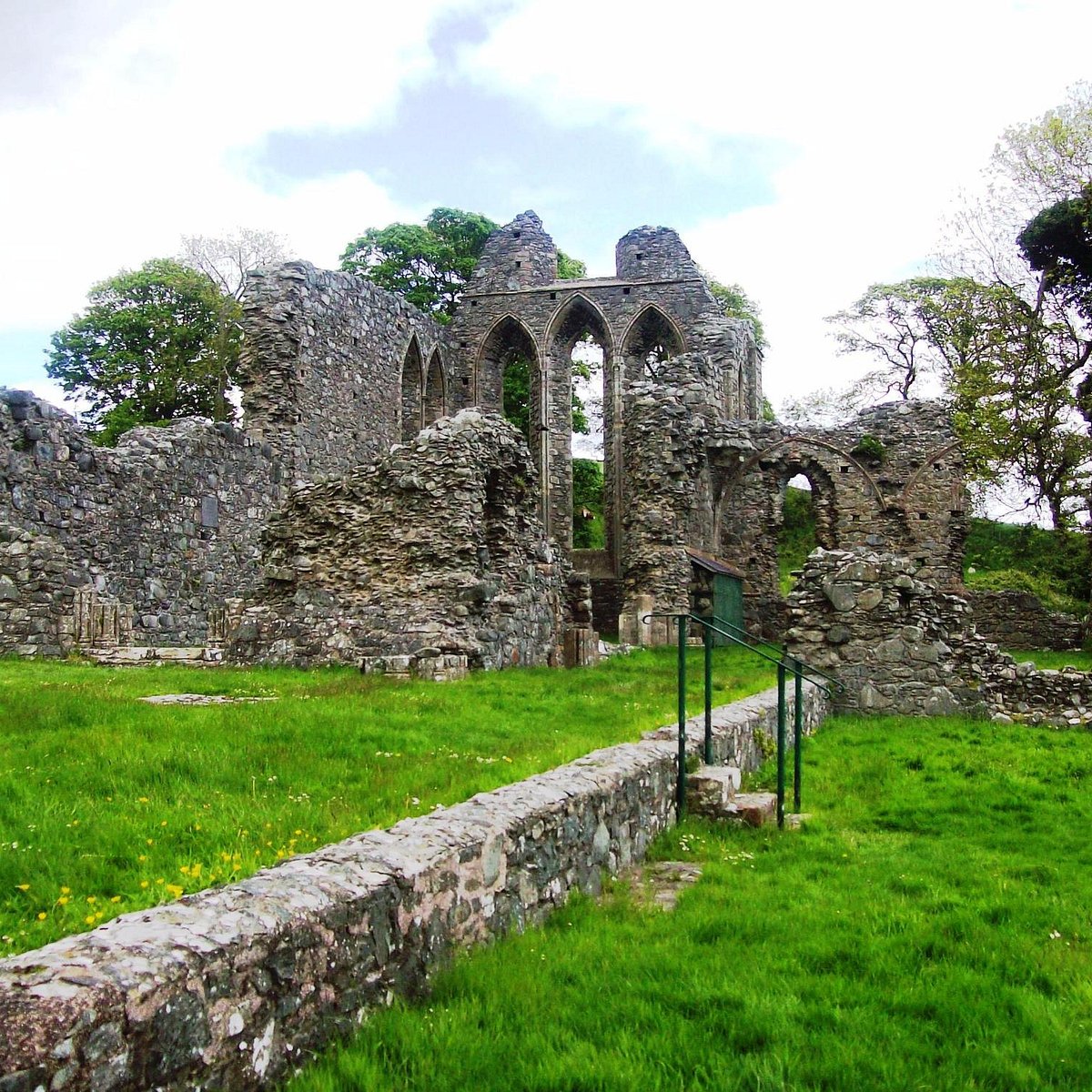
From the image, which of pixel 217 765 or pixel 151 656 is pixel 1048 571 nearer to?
pixel 151 656

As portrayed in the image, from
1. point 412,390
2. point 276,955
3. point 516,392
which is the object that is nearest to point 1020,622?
point 412,390

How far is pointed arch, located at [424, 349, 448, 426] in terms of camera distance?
99.8 feet

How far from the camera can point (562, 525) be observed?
31.8 meters

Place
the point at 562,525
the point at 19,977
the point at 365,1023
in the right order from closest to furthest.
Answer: the point at 19,977, the point at 365,1023, the point at 562,525

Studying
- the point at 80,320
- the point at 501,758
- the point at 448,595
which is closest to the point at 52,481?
the point at 448,595

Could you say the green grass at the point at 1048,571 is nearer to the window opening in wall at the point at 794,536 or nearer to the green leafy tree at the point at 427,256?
the window opening in wall at the point at 794,536

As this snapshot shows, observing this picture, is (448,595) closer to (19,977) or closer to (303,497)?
(303,497)

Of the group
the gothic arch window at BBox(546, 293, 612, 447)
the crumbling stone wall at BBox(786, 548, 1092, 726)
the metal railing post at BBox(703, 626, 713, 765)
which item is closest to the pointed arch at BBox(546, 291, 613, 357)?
the gothic arch window at BBox(546, 293, 612, 447)

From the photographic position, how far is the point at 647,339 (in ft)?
108

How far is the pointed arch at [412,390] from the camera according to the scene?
1124 inches

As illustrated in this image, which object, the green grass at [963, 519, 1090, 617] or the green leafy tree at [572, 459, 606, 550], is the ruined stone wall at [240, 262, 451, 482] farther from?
the green grass at [963, 519, 1090, 617]

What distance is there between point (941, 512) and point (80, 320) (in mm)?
30016

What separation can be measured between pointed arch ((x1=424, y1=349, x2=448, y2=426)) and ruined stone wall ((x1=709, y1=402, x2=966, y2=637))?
8.71 metres

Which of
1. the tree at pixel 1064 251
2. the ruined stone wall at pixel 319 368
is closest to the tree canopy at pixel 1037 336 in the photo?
the tree at pixel 1064 251
